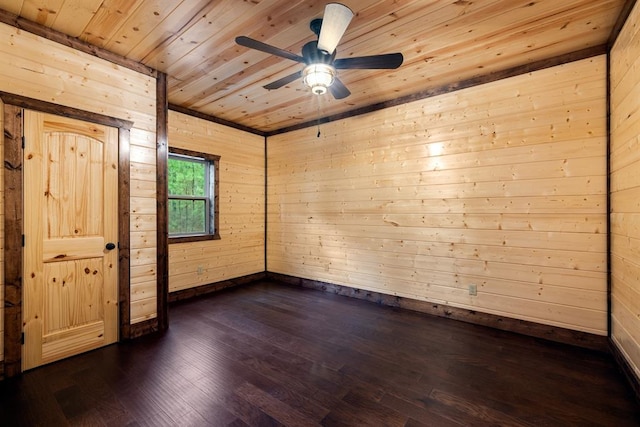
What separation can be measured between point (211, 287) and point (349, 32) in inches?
155

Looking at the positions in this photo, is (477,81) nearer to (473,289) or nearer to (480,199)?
(480,199)

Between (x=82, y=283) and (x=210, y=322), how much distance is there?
4.29 feet

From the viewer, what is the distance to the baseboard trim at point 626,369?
6.43 feet

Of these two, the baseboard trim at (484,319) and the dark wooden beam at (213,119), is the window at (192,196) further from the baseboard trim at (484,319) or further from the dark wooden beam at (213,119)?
the baseboard trim at (484,319)

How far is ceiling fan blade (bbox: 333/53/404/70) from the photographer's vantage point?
207 centimetres

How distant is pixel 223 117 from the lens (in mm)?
4602

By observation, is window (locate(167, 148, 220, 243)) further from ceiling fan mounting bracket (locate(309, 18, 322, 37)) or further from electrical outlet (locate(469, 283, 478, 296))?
electrical outlet (locate(469, 283, 478, 296))

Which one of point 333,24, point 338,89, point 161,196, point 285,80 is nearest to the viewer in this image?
point 333,24

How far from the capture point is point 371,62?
7.04ft

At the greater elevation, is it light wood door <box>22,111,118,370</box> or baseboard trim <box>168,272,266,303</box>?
light wood door <box>22,111,118,370</box>

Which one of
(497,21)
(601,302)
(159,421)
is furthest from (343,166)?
(159,421)

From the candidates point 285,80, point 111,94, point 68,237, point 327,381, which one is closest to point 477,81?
point 285,80

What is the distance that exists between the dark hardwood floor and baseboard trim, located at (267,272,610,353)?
109 mm

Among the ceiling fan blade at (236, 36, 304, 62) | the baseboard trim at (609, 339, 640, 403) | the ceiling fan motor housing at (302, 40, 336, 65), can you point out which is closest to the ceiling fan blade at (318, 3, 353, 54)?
the ceiling fan motor housing at (302, 40, 336, 65)
